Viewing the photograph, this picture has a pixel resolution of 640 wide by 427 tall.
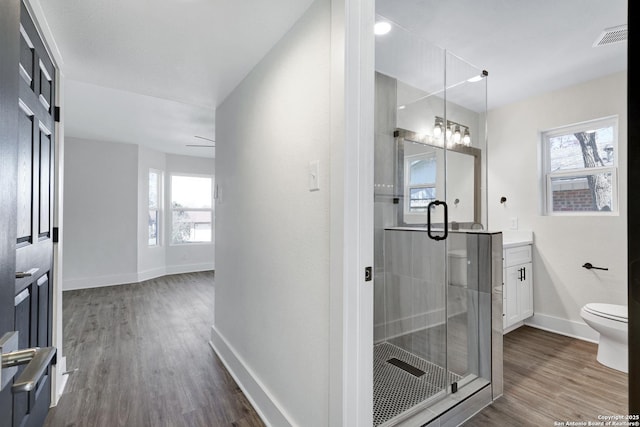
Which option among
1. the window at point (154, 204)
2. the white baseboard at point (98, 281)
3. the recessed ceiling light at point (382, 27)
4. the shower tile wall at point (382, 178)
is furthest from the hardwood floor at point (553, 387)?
the window at point (154, 204)

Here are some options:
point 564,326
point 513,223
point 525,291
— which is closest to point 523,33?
point 513,223

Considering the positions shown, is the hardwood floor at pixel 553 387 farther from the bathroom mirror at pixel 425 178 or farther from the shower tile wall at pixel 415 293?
the bathroom mirror at pixel 425 178

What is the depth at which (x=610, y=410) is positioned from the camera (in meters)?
1.83

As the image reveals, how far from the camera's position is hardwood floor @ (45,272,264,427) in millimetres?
1846

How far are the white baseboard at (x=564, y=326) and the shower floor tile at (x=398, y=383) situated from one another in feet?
5.77

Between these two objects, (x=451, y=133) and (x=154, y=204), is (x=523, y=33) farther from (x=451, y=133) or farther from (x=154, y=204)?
(x=154, y=204)

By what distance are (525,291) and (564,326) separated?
45 cm

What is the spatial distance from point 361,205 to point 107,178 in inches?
216

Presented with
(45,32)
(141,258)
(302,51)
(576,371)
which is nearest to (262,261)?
(302,51)

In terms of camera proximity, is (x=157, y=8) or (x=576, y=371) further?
(x=576, y=371)

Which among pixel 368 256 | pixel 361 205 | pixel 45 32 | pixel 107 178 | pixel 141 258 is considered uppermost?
pixel 45 32

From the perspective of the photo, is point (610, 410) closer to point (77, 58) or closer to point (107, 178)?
point (77, 58)

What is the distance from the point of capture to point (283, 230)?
1.70 metres

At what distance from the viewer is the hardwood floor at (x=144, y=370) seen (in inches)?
72.7
